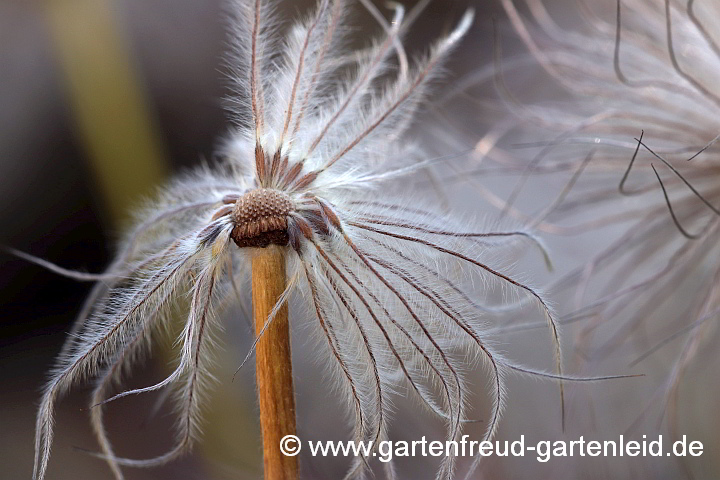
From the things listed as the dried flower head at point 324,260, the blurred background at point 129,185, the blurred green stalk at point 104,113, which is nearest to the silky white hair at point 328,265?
the dried flower head at point 324,260


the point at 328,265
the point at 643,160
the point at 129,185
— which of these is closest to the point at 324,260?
the point at 328,265

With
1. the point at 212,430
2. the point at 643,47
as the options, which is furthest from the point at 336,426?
the point at 643,47

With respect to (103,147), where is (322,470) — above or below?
below

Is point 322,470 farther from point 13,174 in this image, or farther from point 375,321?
point 13,174

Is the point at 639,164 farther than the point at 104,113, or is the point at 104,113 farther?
the point at 104,113

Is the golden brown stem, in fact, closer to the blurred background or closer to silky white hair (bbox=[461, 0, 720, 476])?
silky white hair (bbox=[461, 0, 720, 476])

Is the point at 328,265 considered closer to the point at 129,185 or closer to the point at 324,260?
the point at 324,260

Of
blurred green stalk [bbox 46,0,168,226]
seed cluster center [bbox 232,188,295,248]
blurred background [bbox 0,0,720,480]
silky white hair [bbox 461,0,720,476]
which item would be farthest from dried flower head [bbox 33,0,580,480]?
blurred green stalk [bbox 46,0,168,226]
